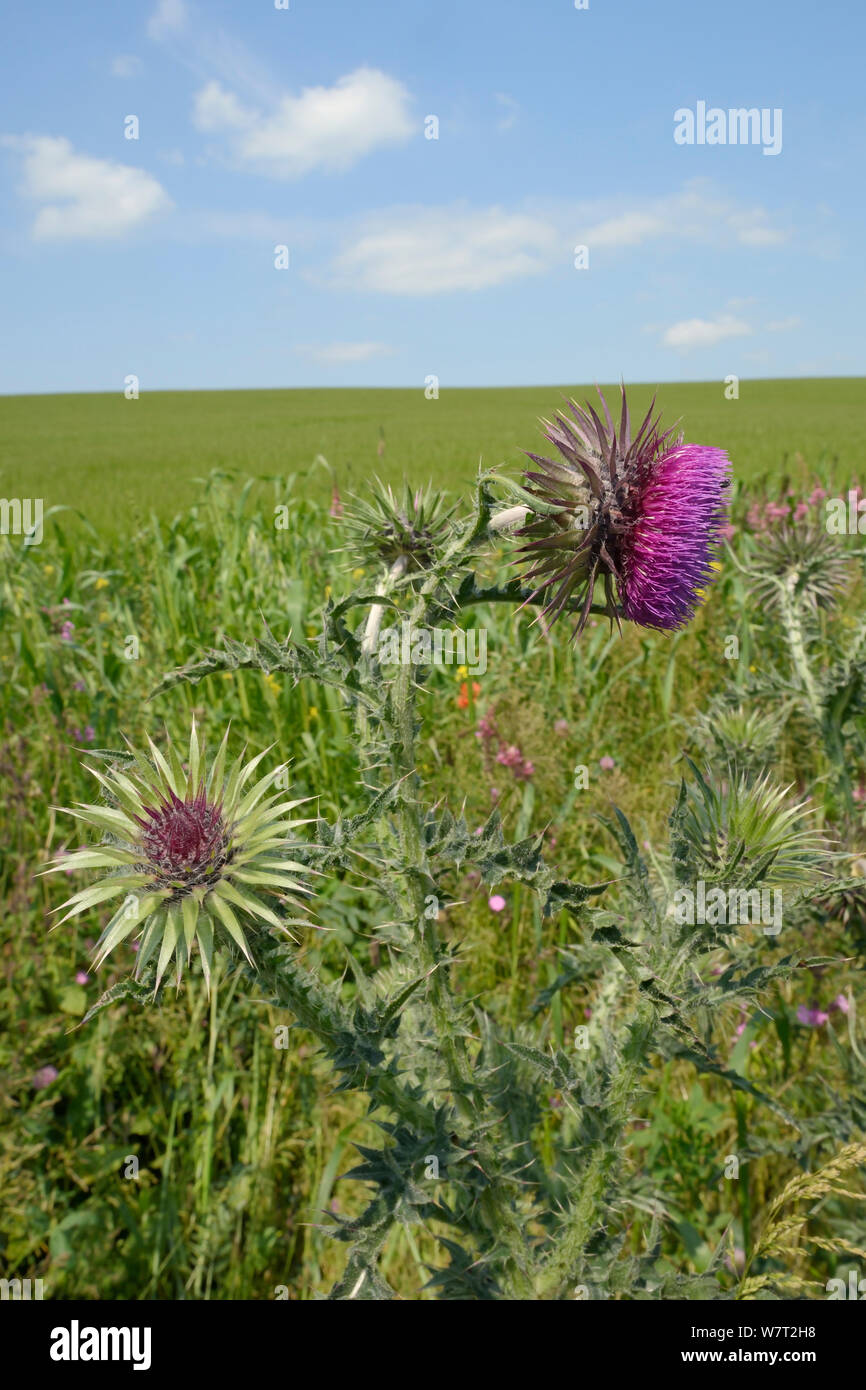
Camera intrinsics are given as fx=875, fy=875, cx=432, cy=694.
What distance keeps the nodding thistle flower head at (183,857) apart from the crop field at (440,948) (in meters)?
0.01

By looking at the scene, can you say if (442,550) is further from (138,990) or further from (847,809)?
(847,809)

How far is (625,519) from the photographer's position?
70.2 inches

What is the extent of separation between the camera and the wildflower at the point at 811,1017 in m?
2.94

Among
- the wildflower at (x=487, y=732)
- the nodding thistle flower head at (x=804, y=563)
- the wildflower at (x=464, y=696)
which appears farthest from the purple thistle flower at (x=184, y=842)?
the wildflower at (x=464, y=696)

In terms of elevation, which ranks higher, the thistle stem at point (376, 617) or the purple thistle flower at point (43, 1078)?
the thistle stem at point (376, 617)

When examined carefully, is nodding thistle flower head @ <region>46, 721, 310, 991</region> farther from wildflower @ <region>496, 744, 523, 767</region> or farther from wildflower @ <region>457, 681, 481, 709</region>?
wildflower @ <region>457, 681, 481, 709</region>

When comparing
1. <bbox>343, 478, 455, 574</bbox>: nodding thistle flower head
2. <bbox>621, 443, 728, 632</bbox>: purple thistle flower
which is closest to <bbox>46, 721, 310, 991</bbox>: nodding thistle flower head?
<bbox>343, 478, 455, 574</bbox>: nodding thistle flower head

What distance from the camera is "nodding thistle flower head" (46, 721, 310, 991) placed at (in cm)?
140

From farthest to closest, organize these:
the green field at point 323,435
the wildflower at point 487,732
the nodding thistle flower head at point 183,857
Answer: the green field at point 323,435 → the wildflower at point 487,732 → the nodding thistle flower head at point 183,857

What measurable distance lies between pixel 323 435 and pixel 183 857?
136ft

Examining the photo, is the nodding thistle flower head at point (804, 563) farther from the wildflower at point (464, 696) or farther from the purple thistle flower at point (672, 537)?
the purple thistle flower at point (672, 537)

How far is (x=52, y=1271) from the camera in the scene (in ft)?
8.55

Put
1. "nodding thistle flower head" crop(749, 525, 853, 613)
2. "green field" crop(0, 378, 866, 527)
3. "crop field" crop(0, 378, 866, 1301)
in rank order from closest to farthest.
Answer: "crop field" crop(0, 378, 866, 1301) → "nodding thistle flower head" crop(749, 525, 853, 613) → "green field" crop(0, 378, 866, 527)

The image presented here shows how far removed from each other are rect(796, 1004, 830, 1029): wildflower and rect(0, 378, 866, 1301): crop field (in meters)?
0.01
